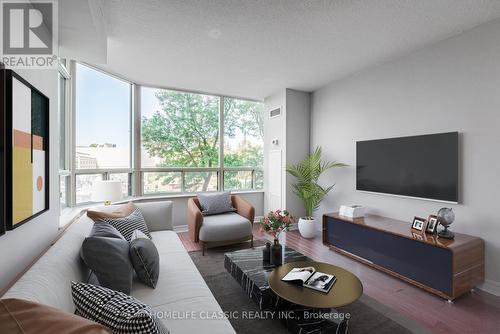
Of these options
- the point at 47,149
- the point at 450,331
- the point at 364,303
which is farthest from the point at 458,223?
the point at 47,149

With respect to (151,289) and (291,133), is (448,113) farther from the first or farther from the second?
(151,289)

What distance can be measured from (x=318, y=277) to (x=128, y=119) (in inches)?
156

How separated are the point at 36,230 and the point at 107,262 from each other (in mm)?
779

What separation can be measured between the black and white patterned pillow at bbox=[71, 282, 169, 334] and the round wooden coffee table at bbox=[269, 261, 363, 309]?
962mm

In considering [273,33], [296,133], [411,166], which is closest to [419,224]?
[411,166]

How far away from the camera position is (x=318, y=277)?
1.87 m

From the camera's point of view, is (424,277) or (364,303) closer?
(364,303)

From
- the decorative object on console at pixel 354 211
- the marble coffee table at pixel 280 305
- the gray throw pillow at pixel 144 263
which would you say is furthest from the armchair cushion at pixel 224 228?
the gray throw pillow at pixel 144 263

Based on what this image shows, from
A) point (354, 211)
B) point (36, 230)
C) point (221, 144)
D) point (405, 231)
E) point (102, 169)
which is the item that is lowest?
point (405, 231)

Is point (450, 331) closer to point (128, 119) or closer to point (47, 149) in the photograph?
point (47, 149)

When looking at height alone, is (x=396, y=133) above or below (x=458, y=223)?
above

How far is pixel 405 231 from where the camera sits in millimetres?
2660

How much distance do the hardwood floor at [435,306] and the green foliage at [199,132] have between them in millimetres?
3156

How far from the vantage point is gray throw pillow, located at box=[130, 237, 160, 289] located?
159 centimetres
